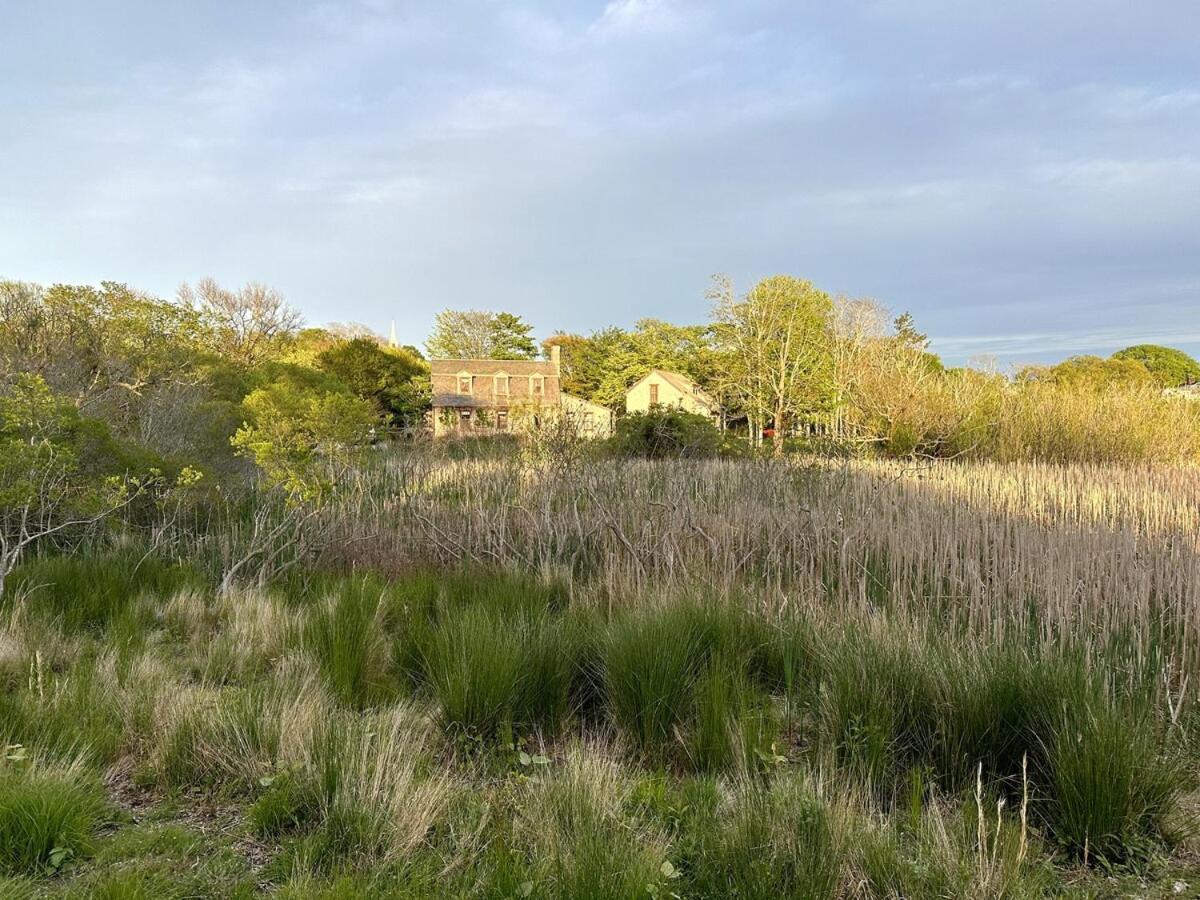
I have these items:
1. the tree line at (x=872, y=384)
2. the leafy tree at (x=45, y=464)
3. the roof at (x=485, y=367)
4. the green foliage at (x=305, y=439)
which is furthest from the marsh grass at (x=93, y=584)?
the roof at (x=485, y=367)

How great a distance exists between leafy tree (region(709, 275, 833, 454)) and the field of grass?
20.7 m

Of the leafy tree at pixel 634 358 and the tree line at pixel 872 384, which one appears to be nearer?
the tree line at pixel 872 384

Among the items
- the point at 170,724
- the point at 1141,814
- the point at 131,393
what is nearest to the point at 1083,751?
the point at 1141,814

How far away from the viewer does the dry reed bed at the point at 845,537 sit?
4.01m

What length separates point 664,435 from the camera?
1491 cm

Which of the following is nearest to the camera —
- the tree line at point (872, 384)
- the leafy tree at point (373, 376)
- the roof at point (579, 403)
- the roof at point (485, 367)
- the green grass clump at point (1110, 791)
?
the green grass clump at point (1110, 791)

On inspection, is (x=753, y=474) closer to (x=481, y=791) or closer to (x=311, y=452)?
(x=311, y=452)

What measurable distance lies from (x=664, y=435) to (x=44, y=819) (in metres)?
13.3

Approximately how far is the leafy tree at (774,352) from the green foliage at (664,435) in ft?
32.4

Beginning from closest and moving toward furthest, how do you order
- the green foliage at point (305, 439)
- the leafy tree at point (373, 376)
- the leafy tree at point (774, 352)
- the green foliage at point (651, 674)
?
1. the green foliage at point (651, 674)
2. the green foliage at point (305, 439)
3. the leafy tree at point (774, 352)
4. the leafy tree at point (373, 376)

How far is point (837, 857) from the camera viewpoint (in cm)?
188

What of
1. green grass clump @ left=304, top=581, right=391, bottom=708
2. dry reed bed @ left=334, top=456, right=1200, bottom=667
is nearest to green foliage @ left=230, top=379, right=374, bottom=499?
dry reed bed @ left=334, top=456, right=1200, bottom=667

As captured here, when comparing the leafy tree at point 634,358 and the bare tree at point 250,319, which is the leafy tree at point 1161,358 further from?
the bare tree at point 250,319

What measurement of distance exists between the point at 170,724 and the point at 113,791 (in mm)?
308
